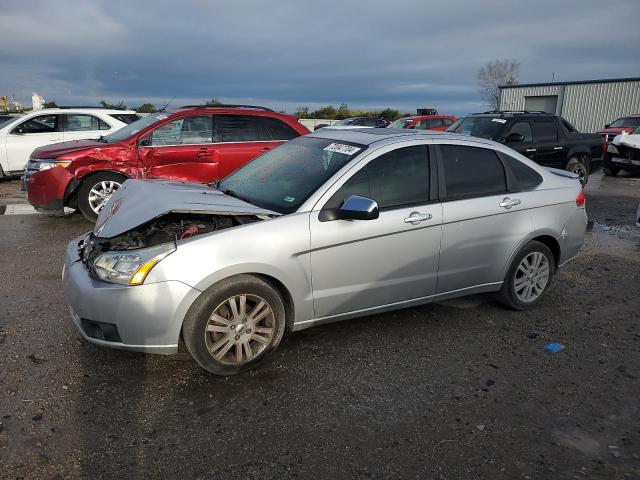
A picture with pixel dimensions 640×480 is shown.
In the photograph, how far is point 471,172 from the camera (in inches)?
166

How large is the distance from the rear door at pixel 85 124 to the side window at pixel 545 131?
30.6 feet

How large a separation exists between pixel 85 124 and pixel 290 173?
9.30 metres

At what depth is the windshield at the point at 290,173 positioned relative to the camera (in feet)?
12.1

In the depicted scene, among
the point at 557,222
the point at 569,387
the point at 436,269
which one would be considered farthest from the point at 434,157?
the point at 569,387

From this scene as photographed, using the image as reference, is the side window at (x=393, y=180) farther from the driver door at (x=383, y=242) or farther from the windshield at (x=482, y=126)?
the windshield at (x=482, y=126)

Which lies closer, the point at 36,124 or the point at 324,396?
the point at 324,396

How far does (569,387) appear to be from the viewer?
336 centimetres

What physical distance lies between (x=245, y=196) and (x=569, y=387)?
2678 millimetres

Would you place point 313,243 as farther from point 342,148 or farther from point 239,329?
point 342,148

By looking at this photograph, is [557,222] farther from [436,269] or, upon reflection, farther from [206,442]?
[206,442]

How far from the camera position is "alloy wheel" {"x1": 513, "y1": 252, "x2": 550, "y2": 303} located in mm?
4523

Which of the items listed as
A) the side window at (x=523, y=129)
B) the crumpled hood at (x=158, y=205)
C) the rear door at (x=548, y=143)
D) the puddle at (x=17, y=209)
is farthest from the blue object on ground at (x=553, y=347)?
the puddle at (x=17, y=209)

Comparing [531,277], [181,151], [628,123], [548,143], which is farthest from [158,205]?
[628,123]

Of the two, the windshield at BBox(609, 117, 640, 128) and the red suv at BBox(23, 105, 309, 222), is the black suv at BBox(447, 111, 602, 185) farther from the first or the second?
the windshield at BBox(609, 117, 640, 128)
